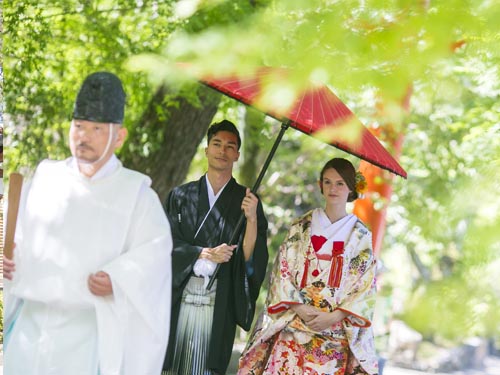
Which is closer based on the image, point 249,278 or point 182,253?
point 182,253

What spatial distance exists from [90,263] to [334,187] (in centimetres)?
135

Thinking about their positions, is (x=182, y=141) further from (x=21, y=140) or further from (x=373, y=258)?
(x=373, y=258)

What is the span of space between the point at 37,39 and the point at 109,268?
267cm

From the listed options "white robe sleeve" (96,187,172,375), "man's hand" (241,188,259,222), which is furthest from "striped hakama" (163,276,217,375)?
"white robe sleeve" (96,187,172,375)

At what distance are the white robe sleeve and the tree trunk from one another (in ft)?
10.3

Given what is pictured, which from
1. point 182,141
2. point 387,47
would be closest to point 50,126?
point 182,141

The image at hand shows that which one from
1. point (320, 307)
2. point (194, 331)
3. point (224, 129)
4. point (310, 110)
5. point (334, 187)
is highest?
point (310, 110)

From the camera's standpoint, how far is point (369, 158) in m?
3.54

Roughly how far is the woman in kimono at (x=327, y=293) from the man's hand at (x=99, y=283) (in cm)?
115

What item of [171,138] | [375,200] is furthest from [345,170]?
[171,138]

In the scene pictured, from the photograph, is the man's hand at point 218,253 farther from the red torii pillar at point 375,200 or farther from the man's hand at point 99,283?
the red torii pillar at point 375,200

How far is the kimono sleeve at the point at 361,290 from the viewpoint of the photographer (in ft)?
12.1

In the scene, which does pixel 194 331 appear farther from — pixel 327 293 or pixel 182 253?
pixel 327 293

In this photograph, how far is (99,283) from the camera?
9.17 feet
